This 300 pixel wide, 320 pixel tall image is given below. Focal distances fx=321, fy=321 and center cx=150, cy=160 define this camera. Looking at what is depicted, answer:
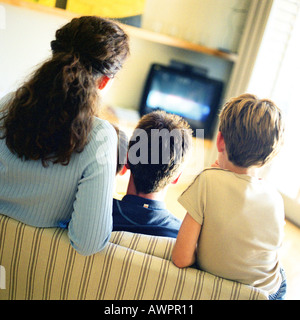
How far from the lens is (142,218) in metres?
1.04

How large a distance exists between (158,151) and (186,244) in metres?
0.32

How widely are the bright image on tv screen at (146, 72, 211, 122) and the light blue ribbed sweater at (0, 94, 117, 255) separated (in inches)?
88.5

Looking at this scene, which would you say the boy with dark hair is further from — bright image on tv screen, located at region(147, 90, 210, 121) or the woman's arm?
bright image on tv screen, located at region(147, 90, 210, 121)

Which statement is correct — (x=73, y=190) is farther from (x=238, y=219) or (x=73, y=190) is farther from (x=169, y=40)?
(x=169, y=40)

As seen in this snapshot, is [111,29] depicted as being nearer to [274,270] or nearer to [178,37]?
[274,270]

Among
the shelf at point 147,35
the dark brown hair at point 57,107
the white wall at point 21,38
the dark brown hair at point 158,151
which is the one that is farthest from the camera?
the white wall at point 21,38

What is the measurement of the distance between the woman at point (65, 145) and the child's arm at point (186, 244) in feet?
0.64

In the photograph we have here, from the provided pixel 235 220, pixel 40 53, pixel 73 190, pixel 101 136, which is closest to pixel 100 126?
pixel 101 136

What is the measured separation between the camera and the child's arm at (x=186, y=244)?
34.4 inches

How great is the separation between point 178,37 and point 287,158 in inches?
58.7

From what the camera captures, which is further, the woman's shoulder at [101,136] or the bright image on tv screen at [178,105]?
the bright image on tv screen at [178,105]

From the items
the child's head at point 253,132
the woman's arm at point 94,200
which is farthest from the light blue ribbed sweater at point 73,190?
the child's head at point 253,132

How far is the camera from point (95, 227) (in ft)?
2.70

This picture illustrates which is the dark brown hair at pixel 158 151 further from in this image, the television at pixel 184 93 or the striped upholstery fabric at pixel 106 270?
the television at pixel 184 93
